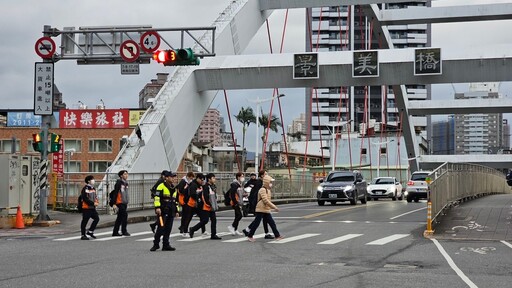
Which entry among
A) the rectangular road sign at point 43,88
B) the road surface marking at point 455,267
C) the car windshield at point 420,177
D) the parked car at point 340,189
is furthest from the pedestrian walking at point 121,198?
the car windshield at point 420,177

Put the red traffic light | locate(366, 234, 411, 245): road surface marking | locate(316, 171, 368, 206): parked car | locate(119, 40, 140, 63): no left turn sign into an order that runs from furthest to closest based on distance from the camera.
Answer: locate(316, 171, 368, 206): parked car → locate(119, 40, 140, 63): no left turn sign → the red traffic light → locate(366, 234, 411, 245): road surface marking

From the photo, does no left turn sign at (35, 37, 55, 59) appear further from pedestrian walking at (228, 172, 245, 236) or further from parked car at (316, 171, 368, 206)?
parked car at (316, 171, 368, 206)

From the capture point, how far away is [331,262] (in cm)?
1312

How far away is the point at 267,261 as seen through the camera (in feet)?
43.5

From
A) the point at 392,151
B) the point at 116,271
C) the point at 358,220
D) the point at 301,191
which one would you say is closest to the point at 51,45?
the point at 358,220

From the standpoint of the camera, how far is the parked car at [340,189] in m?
36.7

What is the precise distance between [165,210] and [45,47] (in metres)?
11.2

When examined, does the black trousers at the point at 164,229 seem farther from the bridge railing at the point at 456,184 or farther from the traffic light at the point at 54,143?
the traffic light at the point at 54,143

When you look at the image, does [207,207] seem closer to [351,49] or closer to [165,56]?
[165,56]

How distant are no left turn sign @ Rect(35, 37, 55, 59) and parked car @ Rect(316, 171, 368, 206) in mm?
17015

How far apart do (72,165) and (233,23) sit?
167 ft

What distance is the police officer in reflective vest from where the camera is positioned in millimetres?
15339

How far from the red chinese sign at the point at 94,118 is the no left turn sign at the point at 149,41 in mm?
58268

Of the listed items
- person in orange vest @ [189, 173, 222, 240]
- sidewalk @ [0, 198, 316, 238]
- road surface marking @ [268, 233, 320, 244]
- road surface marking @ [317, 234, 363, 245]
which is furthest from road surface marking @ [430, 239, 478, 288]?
sidewalk @ [0, 198, 316, 238]
